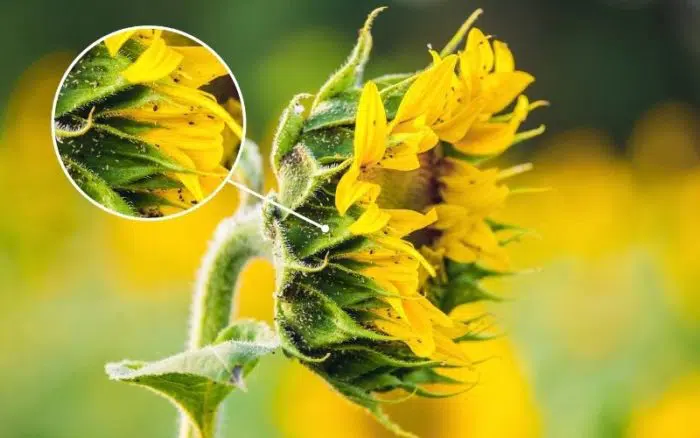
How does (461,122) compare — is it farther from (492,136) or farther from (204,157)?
(204,157)

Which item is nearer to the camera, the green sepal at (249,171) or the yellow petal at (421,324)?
the yellow petal at (421,324)

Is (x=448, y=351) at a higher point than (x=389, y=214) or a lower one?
lower

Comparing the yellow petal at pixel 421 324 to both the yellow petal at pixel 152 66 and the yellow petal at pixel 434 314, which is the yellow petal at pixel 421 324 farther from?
the yellow petal at pixel 152 66

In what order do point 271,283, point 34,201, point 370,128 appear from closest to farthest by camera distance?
point 370,128 → point 271,283 → point 34,201

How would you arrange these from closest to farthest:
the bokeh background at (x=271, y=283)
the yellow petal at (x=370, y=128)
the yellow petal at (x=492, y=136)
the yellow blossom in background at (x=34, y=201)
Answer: the yellow petal at (x=370, y=128) < the yellow petal at (x=492, y=136) < the bokeh background at (x=271, y=283) < the yellow blossom in background at (x=34, y=201)

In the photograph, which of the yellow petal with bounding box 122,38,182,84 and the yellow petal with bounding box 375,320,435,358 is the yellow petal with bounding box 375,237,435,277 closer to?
the yellow petal with bounding box 375,320,435,358

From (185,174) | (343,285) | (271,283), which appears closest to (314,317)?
(343,285)

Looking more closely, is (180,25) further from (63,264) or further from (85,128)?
(85,128)

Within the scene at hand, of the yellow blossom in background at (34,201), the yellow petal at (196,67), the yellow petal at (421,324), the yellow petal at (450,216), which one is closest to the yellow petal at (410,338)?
the yellow petal at (421,324)
